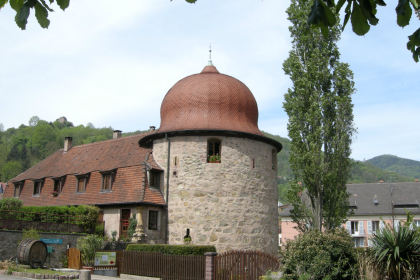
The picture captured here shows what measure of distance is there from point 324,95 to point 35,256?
15.8 metres

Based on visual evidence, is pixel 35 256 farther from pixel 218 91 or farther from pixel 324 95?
pixel 324 95

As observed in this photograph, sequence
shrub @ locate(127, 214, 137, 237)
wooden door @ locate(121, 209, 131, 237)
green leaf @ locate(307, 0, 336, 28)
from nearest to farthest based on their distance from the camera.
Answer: green leaf @ locate(307, 0, 336, 28), shrub @ locate(127, 214, 137, 237), wooden door @ locate(121, 209, 131, 237)

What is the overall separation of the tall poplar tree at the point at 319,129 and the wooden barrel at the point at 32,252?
12049 mm

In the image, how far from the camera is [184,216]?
21078 mm

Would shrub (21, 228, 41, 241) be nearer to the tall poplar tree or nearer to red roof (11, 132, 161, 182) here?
red roof (11, 132, 161, 182)

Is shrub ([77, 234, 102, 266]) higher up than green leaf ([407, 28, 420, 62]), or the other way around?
green leaf ([407, 28, 420, 62])

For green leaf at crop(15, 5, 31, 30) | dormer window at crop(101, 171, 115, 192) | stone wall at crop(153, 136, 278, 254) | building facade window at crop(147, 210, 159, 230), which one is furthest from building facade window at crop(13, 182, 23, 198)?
green leaf at crop(15, 5, 31, 30)

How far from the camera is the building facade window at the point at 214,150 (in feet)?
71.2

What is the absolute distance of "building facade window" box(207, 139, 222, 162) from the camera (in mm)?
21703

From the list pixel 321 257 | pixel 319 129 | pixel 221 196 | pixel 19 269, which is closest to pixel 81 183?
pixel 19 269

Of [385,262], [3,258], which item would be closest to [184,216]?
[3,258]

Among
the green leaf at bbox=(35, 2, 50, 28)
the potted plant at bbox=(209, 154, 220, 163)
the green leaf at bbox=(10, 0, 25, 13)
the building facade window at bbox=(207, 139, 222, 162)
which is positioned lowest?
the green leaf at bbox=(35, 2, 50, 28)

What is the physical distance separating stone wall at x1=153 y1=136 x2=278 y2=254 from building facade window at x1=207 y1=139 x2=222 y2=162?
30 cm

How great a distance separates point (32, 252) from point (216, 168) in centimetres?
935
